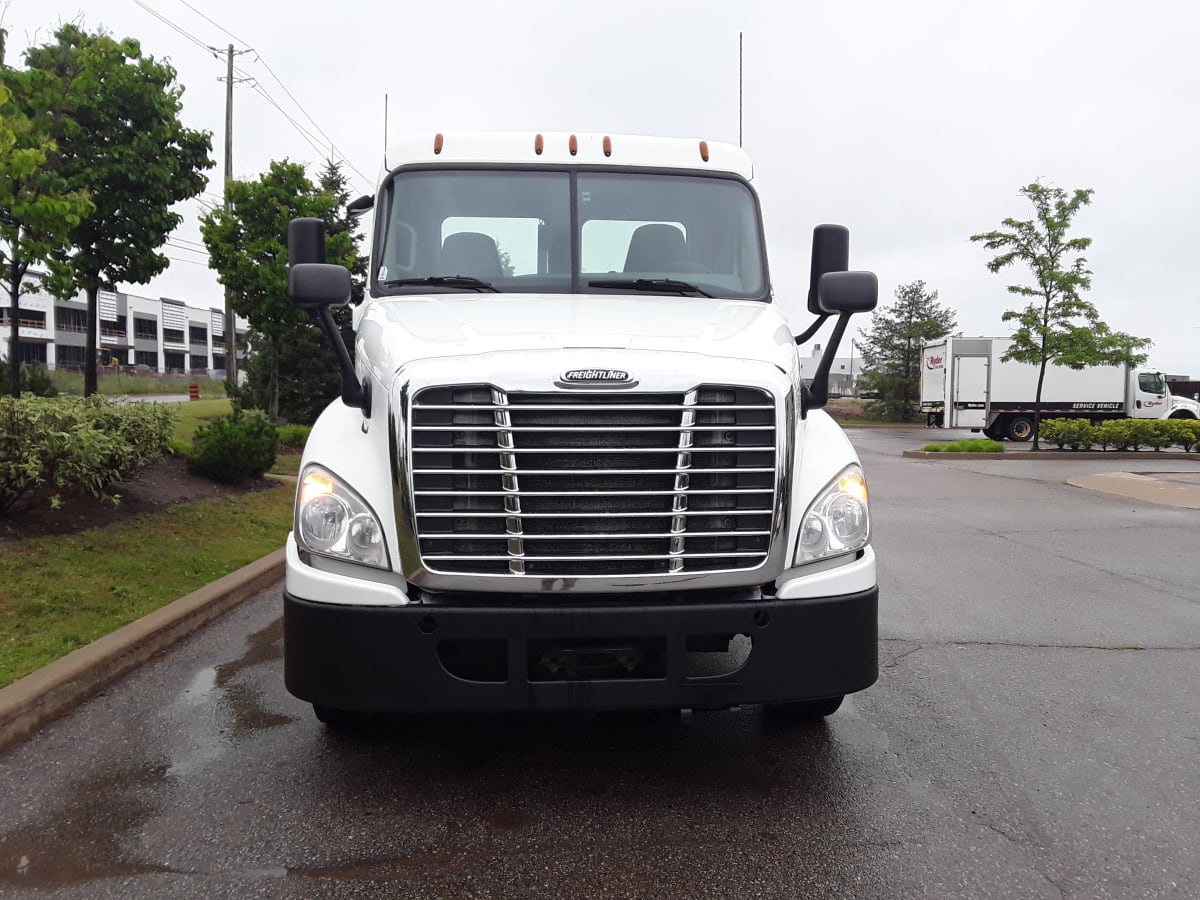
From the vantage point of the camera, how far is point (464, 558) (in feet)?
10.7

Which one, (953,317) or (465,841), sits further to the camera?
(953,317)

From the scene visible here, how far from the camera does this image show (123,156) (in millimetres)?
12133

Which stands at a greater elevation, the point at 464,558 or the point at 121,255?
the point at 121,255

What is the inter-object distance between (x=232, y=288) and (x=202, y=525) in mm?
10106

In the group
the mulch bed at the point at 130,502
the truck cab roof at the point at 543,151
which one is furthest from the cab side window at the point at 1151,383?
the truck cab roof at the point at 543,151

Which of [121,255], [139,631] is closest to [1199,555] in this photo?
[139,631]

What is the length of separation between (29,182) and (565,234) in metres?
5.42

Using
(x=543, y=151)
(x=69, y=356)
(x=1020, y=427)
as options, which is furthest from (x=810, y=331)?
(x=69, y=356)

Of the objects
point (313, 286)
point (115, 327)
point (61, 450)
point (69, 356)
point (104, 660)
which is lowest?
point (104, 660)

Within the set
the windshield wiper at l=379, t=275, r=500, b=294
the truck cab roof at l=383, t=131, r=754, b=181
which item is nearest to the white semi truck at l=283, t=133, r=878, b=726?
the windshield wiper at l=379, t=275, r=500, b=294

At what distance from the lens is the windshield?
4.53 meters

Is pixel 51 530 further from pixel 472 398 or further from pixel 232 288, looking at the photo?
pixel 232 288

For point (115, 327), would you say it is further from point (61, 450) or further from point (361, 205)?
point (361, 205)

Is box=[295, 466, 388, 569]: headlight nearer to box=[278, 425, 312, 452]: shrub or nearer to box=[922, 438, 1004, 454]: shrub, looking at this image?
box=[278, 425, 312, 452]: shrub
